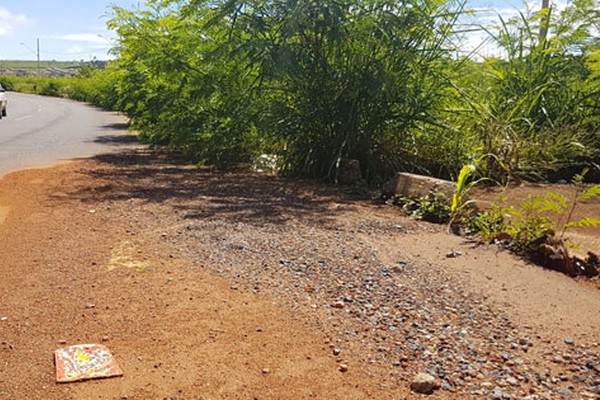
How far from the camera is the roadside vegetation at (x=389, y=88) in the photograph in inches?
369

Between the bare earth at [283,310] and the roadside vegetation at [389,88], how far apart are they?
3121 mm

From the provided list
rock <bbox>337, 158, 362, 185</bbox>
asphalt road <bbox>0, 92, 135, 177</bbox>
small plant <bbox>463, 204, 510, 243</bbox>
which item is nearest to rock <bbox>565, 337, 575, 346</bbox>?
small plant <bbox>463, 204, 510, 243</bbox>

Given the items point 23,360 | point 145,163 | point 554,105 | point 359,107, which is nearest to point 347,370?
point 23,360

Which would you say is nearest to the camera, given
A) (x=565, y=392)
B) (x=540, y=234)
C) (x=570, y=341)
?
(x=565, y=392)

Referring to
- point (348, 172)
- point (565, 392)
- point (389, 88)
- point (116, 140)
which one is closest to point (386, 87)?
point (389, 88)

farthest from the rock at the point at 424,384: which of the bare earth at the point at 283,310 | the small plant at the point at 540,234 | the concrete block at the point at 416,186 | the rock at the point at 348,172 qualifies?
the rock at the point at 348,172

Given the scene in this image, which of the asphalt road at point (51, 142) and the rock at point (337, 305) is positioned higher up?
the rock at point (337, 305)

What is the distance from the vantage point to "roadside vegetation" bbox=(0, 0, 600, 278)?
9.38 m

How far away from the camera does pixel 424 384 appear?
3189 millimetres

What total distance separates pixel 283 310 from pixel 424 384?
1.25 meters

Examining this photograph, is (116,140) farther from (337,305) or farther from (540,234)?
(337,305)

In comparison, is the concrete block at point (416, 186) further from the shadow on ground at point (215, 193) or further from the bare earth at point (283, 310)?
the bare earth at point (283, 310)

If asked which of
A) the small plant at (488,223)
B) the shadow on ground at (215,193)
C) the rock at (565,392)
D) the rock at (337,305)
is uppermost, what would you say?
the small plant at (488,223)

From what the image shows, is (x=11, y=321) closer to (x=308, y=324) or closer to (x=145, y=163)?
(x=308, y=324)
